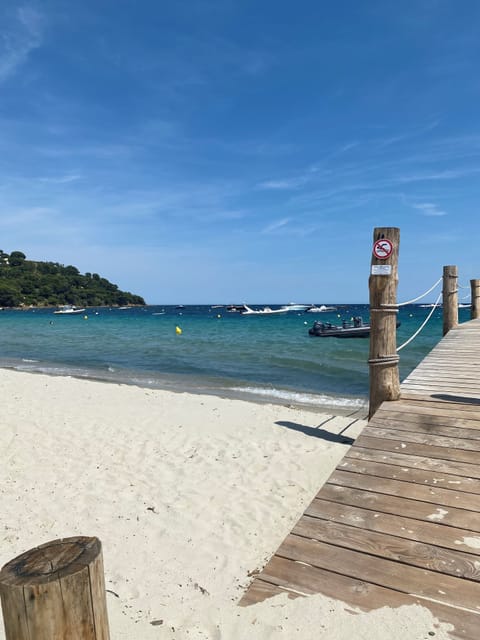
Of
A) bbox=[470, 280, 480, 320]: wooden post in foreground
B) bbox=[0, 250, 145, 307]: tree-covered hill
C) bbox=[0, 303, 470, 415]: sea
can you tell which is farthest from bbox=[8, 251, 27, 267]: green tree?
bbox=[470, 280, 480, 320]: wooden post in foreground

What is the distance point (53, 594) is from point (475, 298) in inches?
441

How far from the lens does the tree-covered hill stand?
109250 millimetres

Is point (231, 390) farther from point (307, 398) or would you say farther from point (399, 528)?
point (399, 528)

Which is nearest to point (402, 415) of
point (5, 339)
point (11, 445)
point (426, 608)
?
point (426, 608)

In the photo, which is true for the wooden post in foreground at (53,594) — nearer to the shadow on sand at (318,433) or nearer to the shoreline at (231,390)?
the shadow on sand at (318,433)

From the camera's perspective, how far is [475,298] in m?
10.5

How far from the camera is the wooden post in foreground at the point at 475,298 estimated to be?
33.5 ft

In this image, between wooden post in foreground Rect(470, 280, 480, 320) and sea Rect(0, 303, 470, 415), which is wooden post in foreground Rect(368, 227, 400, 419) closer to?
sea Rect(0, 303, 470, 415)

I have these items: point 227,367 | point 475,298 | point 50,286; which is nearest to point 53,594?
point 475,298

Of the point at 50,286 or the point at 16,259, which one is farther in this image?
the point at 16,259

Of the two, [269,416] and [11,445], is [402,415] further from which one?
[11,445]

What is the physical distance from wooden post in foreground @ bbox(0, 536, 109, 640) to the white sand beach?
140 centimetres

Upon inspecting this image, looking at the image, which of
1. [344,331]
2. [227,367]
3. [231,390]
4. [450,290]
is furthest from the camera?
[344,331]

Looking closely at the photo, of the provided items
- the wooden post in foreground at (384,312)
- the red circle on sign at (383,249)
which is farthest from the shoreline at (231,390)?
the red circle on sign at (383,249)
